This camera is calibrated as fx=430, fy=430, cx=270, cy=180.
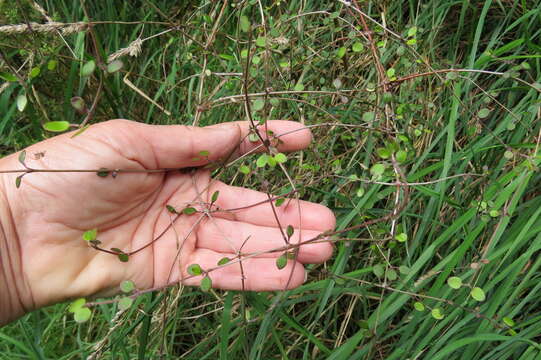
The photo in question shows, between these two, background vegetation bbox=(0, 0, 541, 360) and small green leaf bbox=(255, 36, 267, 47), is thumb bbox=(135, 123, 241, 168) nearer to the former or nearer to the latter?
background vegetation bbox=(0, 0, 541, 360)

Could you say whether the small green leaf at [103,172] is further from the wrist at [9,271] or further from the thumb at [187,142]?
the wrist at [9,271]

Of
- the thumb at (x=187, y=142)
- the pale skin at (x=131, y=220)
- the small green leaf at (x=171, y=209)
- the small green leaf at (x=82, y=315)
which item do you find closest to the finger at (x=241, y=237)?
the pale skin at (x=131, y=220)

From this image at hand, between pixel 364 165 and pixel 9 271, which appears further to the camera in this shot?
pixel 364 165

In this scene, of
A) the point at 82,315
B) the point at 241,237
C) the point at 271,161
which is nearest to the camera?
the point at 82,315

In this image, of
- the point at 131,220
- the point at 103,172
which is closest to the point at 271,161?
the point at 103,172

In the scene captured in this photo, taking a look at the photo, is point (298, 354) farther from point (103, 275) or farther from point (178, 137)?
point (178, 137)

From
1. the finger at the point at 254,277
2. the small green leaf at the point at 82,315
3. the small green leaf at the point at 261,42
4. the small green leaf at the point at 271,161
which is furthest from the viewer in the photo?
the finger at the point at 254,277

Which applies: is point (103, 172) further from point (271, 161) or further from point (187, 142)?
point (271, 161)
